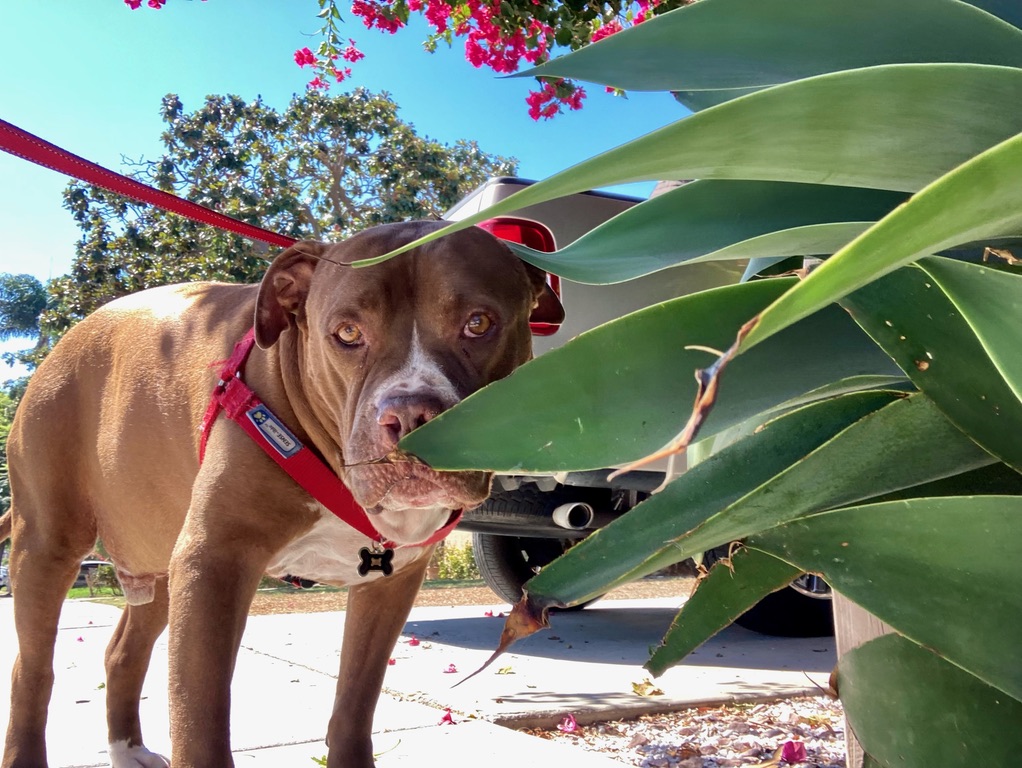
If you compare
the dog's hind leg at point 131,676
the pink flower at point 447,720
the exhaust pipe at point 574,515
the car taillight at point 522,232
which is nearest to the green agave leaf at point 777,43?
the car taillight at point 522,232

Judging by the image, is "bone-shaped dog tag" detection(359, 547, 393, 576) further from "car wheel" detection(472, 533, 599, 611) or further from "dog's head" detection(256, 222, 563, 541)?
"car wheel" detection(472, 533, 599, 611)

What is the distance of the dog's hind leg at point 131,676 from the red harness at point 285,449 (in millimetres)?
933

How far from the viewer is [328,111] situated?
1678 centimetres

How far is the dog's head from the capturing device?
2.14 m

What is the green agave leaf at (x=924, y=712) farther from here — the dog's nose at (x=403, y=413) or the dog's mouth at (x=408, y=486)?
the dog's mouth at (x=408, y=486)

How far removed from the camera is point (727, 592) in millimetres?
794

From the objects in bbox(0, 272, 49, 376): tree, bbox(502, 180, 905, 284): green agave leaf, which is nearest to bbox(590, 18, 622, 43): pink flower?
bbox(502, 180, 905, 284): green agave leaf

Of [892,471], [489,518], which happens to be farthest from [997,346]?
[489,518]

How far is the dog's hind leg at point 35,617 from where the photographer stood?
294 centimetres

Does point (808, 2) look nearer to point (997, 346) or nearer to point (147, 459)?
point (997, 346)

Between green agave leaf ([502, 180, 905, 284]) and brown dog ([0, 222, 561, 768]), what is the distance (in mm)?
1197

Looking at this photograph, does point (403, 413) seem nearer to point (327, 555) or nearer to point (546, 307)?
point (327, 555)

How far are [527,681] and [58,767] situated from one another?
187cm

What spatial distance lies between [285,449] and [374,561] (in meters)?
0.48
